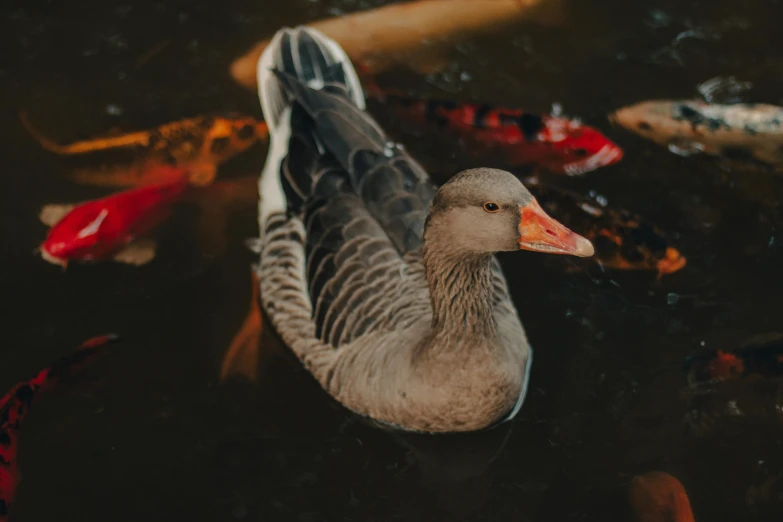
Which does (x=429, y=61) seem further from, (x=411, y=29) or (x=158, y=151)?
(x=158, y=151)

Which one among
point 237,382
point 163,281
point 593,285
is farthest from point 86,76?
point 593,285

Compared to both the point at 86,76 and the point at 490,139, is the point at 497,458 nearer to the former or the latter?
the point at 490,139

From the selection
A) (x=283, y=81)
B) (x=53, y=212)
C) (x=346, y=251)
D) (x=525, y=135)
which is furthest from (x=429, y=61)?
(x=53, y=212)

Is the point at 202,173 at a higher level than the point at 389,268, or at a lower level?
lower

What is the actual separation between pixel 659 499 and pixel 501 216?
192 centimetres

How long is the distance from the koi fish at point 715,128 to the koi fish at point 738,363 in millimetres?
1725

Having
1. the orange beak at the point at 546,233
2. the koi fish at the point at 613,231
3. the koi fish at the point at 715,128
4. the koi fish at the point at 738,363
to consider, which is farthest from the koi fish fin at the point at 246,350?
the koi fish at the point at 715,128

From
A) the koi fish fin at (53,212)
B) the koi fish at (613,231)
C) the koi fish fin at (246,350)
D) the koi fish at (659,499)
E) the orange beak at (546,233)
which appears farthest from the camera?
the koi fish fin at (53,212)

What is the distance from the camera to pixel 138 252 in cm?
673

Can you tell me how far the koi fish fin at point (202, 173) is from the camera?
23.3 ft

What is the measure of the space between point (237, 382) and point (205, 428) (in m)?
0.38

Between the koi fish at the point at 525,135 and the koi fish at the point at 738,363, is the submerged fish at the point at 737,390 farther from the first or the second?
the koi fish at the point at 525,135

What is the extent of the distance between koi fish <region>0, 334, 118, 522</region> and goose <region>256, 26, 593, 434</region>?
1.22m

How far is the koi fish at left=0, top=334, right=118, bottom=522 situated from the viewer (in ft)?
17.7
